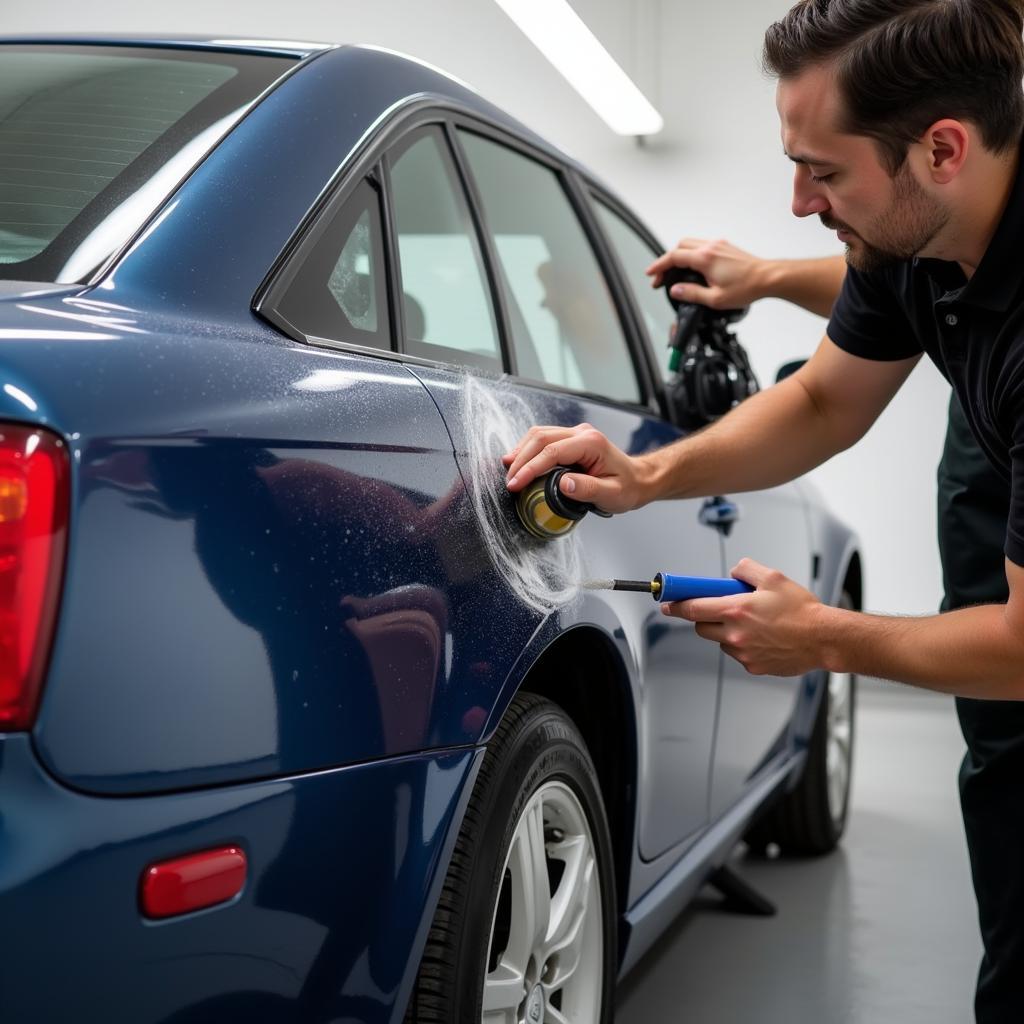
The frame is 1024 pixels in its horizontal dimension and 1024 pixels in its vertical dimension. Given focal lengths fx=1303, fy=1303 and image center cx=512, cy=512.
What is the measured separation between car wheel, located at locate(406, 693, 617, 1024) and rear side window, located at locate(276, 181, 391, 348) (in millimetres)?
500

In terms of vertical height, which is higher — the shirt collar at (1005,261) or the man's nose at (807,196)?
the man's nose at (807,196)

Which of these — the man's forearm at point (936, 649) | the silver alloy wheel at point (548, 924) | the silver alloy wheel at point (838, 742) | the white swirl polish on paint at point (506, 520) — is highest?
the white swirl polish on paint at point (506, 520)

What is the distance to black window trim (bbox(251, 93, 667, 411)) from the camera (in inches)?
54.4

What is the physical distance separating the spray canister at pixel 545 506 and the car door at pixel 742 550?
2.73 ft

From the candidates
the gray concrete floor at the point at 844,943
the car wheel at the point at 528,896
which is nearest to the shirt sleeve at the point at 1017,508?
the car wheel at the point at 528,896

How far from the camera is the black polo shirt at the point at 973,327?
5.35 ft

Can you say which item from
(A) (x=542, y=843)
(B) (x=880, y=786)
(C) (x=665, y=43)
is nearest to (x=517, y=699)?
(A) (x=542, y=843)

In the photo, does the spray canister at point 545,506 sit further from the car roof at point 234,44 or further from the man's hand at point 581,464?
the car roof at point 234,44

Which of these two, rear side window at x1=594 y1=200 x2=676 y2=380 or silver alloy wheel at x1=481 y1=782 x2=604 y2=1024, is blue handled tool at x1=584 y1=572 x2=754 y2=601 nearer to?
silver alloy wheel at x1=481 y1=782 x2=604 y2=1024

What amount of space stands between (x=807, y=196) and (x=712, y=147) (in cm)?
623

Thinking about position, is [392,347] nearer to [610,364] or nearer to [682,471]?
[682,471]

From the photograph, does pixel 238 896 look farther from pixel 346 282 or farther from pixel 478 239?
pixel 478 239

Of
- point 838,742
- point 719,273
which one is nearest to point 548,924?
point 719,273

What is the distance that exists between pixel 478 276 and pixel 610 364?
1.85ft
